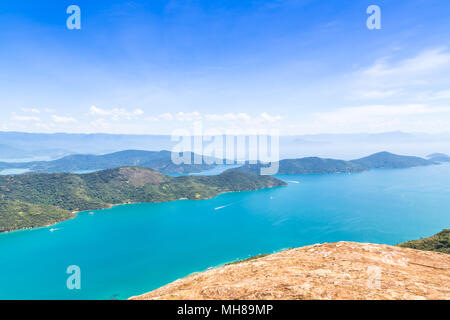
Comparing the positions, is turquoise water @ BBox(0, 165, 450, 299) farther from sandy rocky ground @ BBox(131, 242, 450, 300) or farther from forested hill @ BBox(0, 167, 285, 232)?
sandy rocky ground @ BBox(131, 242, 450, 300)

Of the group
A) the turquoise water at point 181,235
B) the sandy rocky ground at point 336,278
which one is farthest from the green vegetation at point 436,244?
the sandy rocky ground at point 336,278

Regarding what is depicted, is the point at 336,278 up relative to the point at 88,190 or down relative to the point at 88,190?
up

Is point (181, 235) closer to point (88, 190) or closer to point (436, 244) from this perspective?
point (436, 244)

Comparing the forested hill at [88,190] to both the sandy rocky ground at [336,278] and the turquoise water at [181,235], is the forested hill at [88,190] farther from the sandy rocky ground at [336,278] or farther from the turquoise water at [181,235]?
the sandy rocky ground at [336,278]

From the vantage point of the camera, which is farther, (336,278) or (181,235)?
(181,235)

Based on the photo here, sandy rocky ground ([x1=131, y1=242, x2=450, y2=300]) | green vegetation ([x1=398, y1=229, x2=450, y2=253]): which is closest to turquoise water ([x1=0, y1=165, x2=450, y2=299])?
green vegetation ([x1=398, y1=229, x2=450, y2=253])

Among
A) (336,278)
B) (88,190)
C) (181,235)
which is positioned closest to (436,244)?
(336,278)
